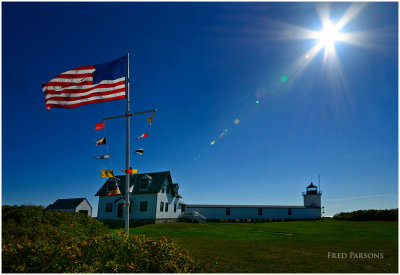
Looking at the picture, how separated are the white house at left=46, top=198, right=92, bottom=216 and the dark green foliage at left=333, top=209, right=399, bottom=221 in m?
61.2

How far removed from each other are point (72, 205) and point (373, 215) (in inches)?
2615

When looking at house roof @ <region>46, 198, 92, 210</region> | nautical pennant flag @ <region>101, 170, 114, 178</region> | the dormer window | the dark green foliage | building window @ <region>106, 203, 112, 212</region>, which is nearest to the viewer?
nautical pennant flag @ <region>101, 170, 114, 178</region>

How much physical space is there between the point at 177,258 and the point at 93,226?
286 inches

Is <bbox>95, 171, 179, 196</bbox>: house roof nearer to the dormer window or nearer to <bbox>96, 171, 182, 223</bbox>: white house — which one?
<bbox>96, 171, 182, 223</bbox>: white house

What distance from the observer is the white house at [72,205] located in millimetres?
61844

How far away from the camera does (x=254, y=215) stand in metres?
50.0

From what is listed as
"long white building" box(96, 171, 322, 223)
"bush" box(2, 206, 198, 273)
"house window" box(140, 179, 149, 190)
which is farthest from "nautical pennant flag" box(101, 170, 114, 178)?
"house window" box(140, 179, 149, 190)

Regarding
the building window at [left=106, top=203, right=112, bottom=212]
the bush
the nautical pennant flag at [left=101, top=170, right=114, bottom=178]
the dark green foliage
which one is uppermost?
the nautical pennant flag at [left=101, top=170, right=114, bottom=178]

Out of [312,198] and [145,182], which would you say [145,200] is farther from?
[312,198]

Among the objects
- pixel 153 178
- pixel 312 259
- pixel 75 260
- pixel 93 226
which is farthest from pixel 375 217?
pixel 75 260

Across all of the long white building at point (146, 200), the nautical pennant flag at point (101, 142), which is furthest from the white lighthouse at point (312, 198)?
the nautical pennant flag at point (101, 142)

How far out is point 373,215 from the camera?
4381 cm

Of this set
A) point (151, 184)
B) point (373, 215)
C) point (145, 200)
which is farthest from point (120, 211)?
point (373, 215)

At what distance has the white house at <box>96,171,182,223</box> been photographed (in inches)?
1329
